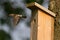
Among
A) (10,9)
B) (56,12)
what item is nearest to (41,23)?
(56,12)

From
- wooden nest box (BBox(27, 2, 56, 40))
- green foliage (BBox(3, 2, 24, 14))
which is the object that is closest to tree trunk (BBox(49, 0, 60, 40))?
wooden nest box (BBox(27, 2, 56, 40))

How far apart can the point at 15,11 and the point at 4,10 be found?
493 millimetres

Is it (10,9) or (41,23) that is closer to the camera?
(41,23)

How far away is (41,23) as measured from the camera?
1.88 metres

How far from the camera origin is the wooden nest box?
185 centimetres

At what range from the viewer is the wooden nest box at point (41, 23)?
185 centimetres

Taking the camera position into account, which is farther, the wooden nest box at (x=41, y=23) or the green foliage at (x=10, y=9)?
the green foliage at (x=10, y=9)

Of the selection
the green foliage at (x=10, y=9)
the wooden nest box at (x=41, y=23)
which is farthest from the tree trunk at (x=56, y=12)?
the green foliage at (x=10, y=9)

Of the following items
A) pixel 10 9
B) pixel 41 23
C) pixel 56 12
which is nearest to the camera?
pixel 41 23

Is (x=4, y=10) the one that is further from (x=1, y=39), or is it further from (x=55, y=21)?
(x=55, y=21)

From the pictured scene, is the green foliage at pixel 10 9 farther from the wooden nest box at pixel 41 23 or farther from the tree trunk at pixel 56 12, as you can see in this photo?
the wooden nest box at pixel 41 23

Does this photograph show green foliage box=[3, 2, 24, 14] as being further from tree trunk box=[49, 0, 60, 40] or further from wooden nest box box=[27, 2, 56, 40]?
wooden nest box box=[27, 2, 56, 40]

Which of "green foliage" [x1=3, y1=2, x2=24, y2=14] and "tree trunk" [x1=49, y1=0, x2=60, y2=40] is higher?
"green foliage" [x1=3, y1=2, x2=24, y2=14]

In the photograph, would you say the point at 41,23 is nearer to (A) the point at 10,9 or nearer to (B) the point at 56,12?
(B) the point at 56,12
